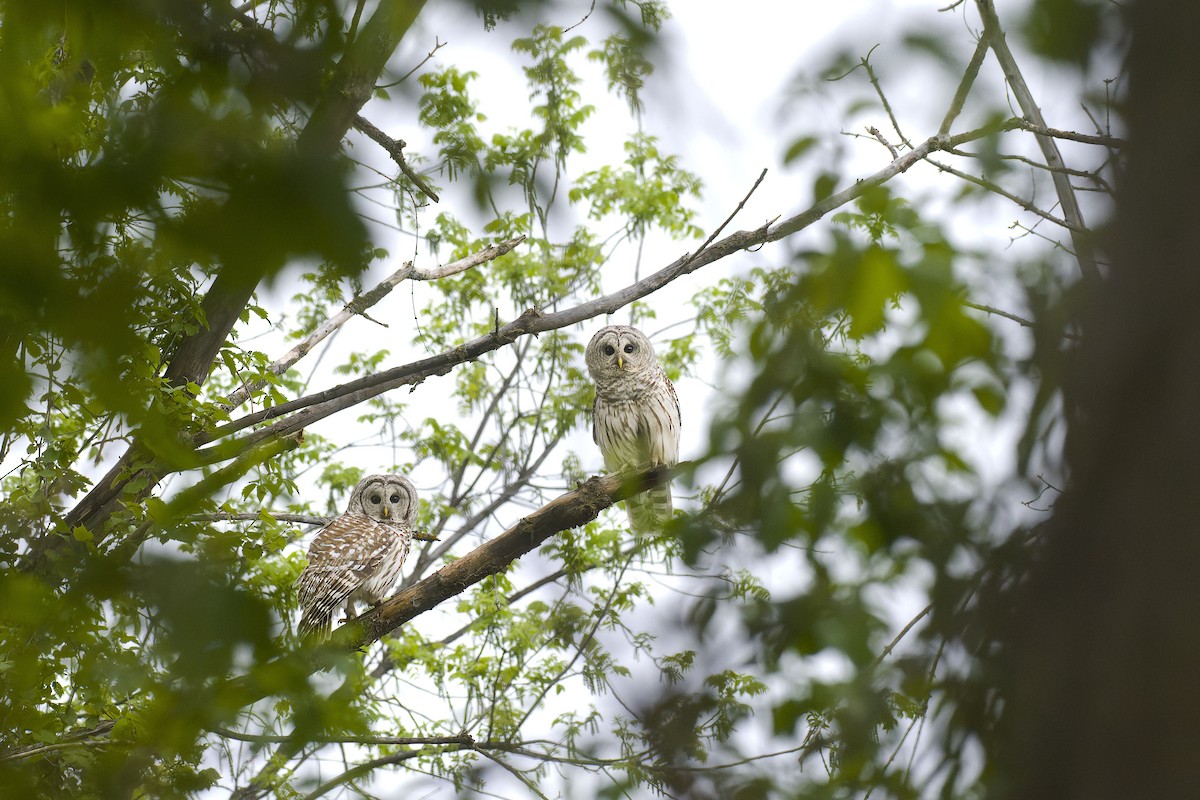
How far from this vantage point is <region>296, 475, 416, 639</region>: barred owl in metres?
5.41

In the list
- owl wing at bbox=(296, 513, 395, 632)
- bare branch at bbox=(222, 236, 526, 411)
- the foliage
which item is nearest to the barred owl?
owl wing at bbox=(296, 513, 395, 632)

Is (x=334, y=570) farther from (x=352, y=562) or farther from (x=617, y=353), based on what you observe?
(x=617, y=353)

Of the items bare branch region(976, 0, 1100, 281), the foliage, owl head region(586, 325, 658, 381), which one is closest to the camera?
the foliage

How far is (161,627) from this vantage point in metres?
0.88

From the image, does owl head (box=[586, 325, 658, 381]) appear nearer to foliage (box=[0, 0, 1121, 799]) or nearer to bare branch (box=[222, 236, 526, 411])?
bare branch (box=[222, 236, 526, 411])

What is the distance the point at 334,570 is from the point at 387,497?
1.06 metres

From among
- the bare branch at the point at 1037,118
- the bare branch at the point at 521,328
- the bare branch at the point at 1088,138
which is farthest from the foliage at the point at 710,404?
the bare branch at the point at 521,328

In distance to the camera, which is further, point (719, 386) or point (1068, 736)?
point (719, 386)

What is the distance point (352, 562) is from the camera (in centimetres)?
552

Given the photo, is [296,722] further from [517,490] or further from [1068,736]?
[517,490]

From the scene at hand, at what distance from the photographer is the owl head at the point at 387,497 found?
21.2 ft

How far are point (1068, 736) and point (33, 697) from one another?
128 inches

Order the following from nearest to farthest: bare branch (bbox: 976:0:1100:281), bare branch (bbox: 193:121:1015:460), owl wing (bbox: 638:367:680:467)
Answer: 1. bare branch (bbox: 976:0:1100:281)
2. bare branch (bbox: 193:121:1015:460)
3. owl wing (bbox: 638:367:680:467)

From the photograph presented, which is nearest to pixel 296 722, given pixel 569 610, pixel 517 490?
pixel 569 610
